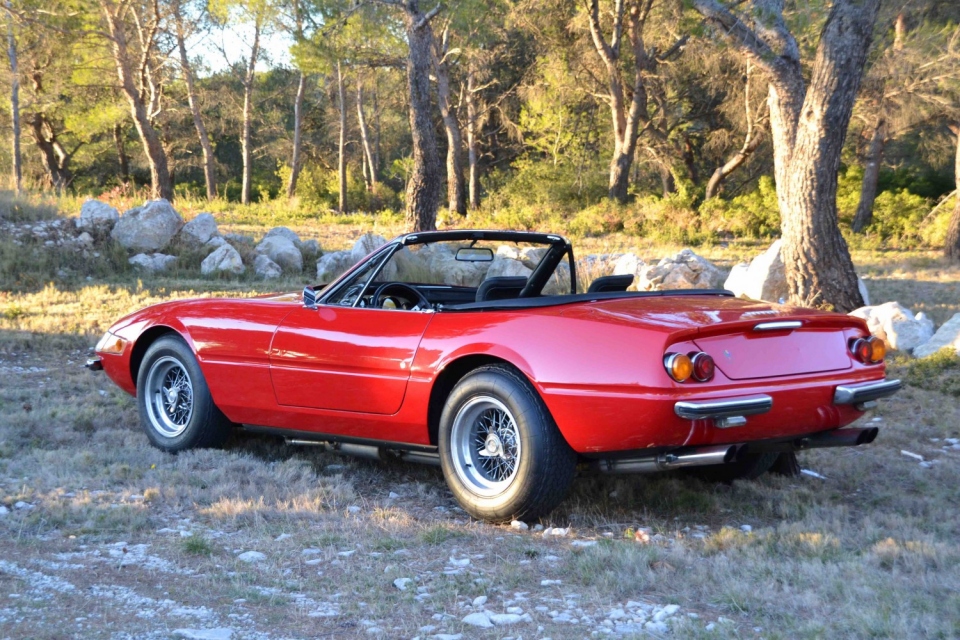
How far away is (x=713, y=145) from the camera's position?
3014cm

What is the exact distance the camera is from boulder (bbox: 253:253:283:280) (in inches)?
566

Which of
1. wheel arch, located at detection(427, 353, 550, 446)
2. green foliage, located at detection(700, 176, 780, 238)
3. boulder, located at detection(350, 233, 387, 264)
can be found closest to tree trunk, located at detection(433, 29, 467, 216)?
green foliage, located at detection(700, 176, 780, 238)

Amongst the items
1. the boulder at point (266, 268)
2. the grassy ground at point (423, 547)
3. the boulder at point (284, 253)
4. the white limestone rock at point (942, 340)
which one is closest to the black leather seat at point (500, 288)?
the grassy ground at point (423, 547)

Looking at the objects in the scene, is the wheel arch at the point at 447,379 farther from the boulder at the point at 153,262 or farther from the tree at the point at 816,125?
the boulder at the point at 153,262

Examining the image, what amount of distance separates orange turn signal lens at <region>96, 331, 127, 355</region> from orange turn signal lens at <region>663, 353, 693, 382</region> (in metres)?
3.66

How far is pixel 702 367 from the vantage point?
3857 mm

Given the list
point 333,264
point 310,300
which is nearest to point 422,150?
point 333,264

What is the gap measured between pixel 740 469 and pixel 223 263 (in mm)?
10675

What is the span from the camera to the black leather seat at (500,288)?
16.4ft

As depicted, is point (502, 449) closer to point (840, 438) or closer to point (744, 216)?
point (840, 438)

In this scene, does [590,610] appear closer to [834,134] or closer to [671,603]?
[671,603]

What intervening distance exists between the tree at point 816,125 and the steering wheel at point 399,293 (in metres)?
5.38

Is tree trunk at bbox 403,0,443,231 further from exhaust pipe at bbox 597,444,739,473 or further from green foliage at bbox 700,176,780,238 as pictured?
exhaust pipe at bbox 597,444,739,473

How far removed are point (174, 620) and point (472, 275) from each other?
10.6ft
